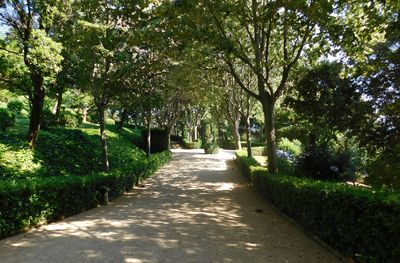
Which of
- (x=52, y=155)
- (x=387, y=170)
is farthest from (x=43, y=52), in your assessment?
(x=387, y=170)

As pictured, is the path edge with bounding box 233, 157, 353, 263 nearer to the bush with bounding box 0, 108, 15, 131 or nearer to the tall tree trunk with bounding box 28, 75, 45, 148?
the tall tree trunk with bounding box 28, 75, 45, 148

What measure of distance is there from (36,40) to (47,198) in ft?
16.5

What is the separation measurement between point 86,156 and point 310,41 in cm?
1166

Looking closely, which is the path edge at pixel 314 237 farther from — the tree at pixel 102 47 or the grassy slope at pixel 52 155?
the grassy slope at pixel 52 155

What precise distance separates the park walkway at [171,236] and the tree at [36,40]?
4875mm

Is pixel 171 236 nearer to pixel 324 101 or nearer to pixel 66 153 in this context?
pixel 66 153

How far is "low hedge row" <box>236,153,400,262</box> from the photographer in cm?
456

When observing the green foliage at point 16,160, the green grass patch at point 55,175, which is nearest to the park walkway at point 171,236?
the green grass patch at point 55,175

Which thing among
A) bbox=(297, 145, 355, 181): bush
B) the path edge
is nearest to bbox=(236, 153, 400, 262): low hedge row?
the path edge

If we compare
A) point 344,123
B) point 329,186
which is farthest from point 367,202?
point 344,123

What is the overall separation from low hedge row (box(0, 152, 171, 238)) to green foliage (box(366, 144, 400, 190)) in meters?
8.97

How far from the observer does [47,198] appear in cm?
841

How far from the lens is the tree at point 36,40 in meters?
10.0

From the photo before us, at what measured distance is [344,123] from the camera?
1537 cm
